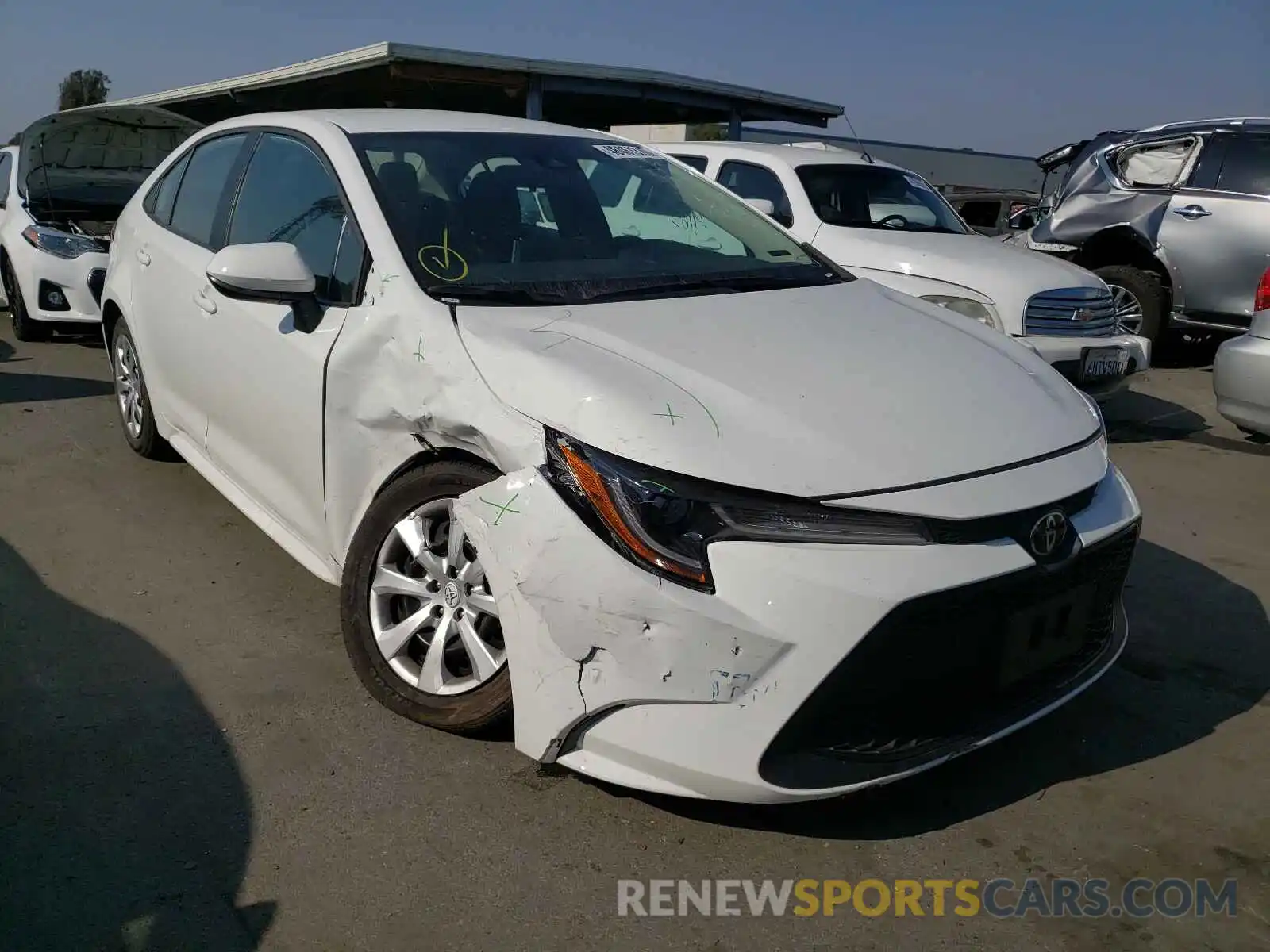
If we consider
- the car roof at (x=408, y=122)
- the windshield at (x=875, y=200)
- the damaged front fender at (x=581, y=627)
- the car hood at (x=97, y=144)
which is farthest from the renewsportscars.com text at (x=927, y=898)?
the car hood at (x=97, y=144)

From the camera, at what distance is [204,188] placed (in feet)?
14.2

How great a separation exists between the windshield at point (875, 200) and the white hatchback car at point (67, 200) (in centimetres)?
495

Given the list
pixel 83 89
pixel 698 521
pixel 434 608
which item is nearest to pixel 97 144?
pixel 434 608

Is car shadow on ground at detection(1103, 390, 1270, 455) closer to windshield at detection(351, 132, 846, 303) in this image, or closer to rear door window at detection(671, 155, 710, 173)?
rear door window at detection(671, 155, 710, 173)

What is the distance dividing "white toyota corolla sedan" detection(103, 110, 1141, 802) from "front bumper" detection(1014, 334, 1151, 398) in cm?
275

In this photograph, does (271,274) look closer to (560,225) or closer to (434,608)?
(560,225)

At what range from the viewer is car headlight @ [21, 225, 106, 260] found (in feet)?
25.3

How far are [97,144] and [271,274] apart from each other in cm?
695

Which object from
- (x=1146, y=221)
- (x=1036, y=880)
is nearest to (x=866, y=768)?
(x=1036, y=880)

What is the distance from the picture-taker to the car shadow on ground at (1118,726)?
263 centimetres

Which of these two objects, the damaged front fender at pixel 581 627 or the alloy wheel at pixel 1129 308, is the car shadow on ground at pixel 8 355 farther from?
the alloy wheel at pixel 1129 308

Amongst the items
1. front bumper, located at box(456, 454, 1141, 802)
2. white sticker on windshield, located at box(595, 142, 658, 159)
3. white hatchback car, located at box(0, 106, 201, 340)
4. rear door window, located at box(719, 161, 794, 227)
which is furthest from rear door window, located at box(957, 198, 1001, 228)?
front bumper, located at box(456, 454, 1141, 802)

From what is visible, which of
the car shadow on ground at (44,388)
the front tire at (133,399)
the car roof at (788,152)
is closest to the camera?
the front tire at (133,399)

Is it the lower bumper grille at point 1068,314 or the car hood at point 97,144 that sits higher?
the car hood at point 97,144
